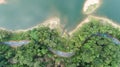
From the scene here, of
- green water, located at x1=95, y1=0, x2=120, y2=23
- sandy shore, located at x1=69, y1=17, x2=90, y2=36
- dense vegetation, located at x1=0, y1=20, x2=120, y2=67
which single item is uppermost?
green water, located at x1=95, y1=0, x2=120, y2=23

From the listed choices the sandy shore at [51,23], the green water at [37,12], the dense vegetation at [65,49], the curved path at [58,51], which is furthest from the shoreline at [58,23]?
the curved path at [58,51]

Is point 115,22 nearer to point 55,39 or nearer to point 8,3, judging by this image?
point 55,39

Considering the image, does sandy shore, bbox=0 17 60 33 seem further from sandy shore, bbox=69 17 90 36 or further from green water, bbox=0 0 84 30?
sandy shore, bbox=69 17 90 36

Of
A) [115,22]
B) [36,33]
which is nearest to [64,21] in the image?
[36,33]

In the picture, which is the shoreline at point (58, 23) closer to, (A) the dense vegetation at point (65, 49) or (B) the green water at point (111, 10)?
(B) the green water at point (111, 10)

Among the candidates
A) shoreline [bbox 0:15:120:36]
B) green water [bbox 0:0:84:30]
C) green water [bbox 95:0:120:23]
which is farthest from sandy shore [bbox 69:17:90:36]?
green water [bbox 95:0:120:23]

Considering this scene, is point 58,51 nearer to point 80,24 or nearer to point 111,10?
point 80,24
